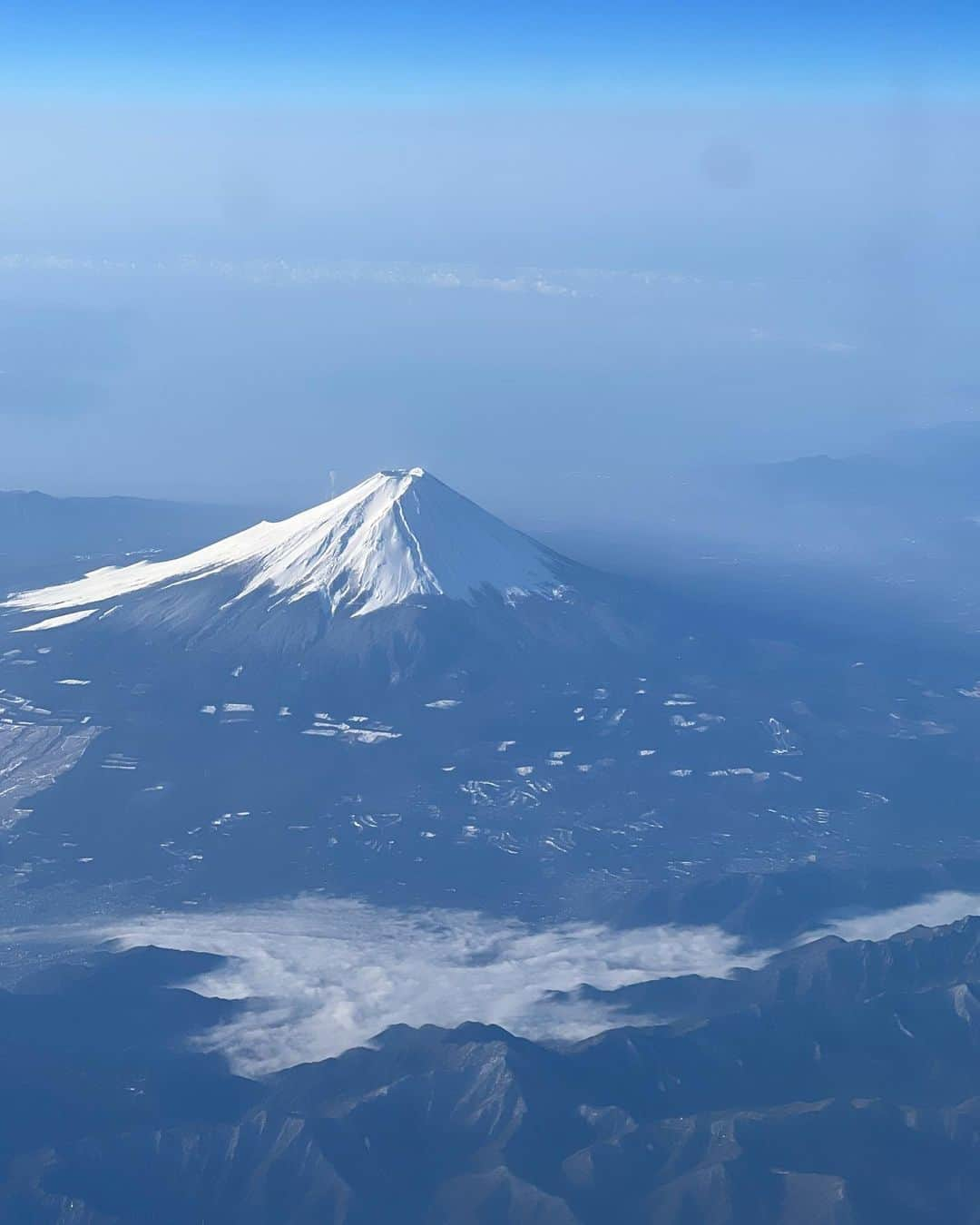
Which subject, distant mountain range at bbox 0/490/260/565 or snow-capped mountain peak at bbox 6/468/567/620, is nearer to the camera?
snow-capped mountain peak at bbox 6/468/567/620

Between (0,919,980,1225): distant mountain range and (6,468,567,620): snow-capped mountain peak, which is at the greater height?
(6,468,567,620): snow-capped mountain peak

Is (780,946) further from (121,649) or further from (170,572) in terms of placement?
(170,572)

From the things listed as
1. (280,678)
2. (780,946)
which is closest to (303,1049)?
(780,946)

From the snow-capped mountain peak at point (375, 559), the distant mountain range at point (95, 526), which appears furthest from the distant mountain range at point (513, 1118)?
the distant mountain range at point (95, 526)

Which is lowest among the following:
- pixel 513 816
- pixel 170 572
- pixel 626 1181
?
pixel 626 1181

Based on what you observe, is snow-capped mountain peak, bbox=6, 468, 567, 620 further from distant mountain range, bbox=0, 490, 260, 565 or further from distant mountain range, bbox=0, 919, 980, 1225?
distant mountain range, bbox=0, 919, 980, 1225

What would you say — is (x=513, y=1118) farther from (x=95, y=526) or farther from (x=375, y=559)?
(x=95, y=526)

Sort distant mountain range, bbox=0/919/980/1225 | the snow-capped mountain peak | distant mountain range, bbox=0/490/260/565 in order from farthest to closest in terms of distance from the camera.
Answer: distant mountain range, bbox=0/490/260/565 → the snow-capped mountain peak → distant mountain range, bbox=0/919/980/1225

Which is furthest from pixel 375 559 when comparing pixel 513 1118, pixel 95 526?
pixel 513 1118

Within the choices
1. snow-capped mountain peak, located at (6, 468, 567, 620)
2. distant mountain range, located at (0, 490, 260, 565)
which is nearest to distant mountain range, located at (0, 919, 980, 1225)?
snow-capped mountain peak, located at (6, 468, 567, 620)
